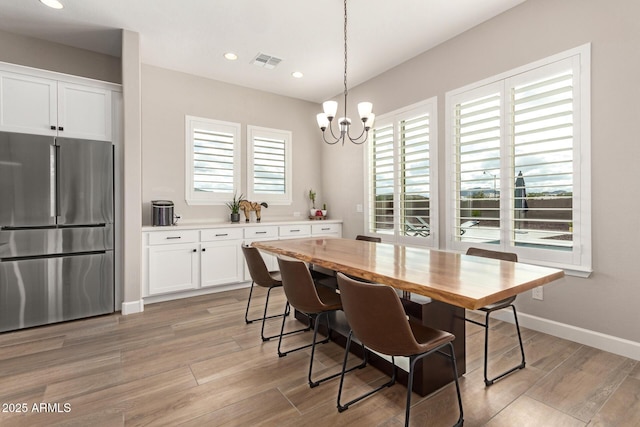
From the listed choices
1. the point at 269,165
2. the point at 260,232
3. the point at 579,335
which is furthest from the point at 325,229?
the point at 579,335

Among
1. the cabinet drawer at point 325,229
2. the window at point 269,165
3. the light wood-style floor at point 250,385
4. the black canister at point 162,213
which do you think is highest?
the window at point 269,165

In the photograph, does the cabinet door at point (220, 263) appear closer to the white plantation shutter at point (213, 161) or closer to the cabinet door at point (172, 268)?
the cabinet door at point (172, 268)

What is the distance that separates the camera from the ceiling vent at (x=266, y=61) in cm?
395

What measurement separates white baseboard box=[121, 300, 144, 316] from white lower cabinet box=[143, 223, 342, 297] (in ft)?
0.67

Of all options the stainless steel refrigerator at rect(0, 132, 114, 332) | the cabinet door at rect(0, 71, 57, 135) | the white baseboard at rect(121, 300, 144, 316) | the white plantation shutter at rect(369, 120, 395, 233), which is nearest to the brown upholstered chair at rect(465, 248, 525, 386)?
the white plantation shutter at rect(369, 120, 395, 233)

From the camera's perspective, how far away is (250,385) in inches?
80.0

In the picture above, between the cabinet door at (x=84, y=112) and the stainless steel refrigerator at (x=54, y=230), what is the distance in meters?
0.16

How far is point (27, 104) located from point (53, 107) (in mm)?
194

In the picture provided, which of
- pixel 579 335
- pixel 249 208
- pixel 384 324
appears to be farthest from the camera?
pixel 249 208

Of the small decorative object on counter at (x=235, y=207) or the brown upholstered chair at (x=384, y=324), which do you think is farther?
the small decorative object on counter at (x=235, y=207)

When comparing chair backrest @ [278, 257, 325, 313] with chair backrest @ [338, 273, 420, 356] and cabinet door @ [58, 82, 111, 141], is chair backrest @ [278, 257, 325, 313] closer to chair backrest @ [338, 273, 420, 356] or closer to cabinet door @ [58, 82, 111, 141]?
chair backrest @ [338, 273, 420, 356]

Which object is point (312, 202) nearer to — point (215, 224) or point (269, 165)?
point (269, 165)

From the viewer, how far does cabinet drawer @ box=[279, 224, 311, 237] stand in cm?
470

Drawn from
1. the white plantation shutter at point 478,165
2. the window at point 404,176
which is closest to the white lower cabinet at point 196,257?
the window at point 404,176
